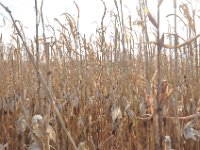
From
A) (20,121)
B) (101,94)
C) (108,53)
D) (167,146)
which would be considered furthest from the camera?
(108,53)

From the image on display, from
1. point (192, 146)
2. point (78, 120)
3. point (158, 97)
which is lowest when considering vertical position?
point (192, 146)

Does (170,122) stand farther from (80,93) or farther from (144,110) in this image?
(80,93)

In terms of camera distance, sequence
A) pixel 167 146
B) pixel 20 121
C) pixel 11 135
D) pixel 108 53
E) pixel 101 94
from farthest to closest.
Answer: pixel 108 53, pixel 101 94, pixel 11 135, pixel 20 121, pixel 167 146

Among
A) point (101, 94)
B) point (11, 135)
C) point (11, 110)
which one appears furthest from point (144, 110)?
point (11, 110)

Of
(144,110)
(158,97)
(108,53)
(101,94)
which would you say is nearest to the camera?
(158,97)

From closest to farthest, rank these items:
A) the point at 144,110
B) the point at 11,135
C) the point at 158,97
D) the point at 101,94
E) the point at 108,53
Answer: the point at 158,97, the point at 144,110, the point at 11,135, the point at 101,94, the point at 108,53

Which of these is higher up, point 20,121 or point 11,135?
point 20,121

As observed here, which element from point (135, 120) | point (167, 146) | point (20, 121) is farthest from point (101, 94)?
point (167, 146)

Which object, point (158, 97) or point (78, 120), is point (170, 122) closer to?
point (78, 120)

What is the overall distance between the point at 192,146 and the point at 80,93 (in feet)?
2.90

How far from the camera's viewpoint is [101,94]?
6.64 feet

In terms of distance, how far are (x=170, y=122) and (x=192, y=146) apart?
0.14 meters

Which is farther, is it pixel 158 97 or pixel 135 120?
pixel 135 120

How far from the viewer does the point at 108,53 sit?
2.59 m
